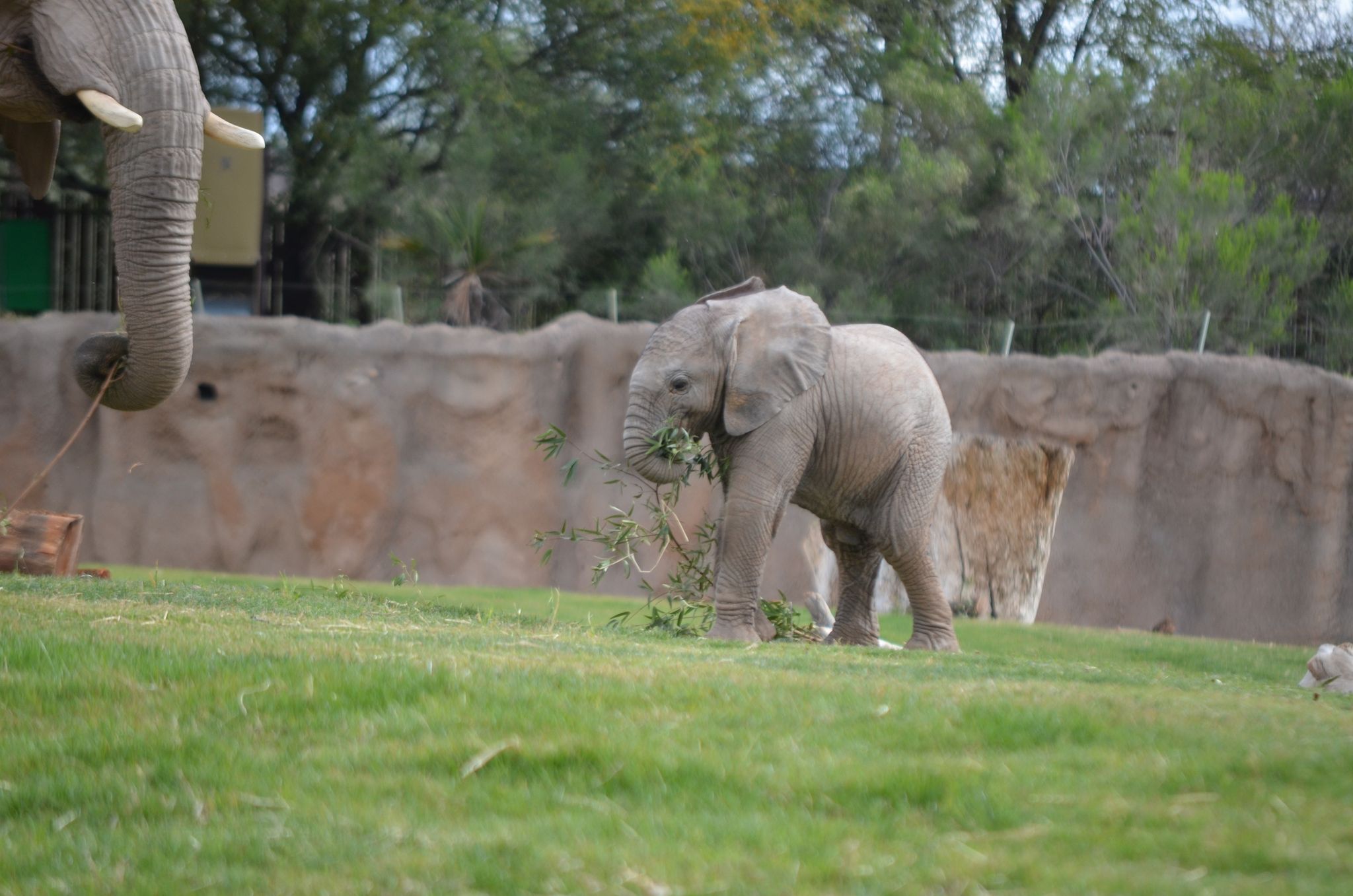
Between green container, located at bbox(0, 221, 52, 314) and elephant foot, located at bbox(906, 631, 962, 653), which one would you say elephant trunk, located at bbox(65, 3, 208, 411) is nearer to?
elephant foot, located at bbox(906, 631, 962, 653)

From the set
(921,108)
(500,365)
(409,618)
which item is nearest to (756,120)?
(921,108)

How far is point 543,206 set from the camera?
74.2ft

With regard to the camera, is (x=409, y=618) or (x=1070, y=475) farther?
(x=1070, y=475)

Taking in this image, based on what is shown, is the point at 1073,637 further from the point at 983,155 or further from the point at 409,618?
the point at 983,155

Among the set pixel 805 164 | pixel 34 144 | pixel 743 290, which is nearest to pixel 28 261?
pixel 805 164

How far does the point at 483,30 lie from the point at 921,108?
724cm

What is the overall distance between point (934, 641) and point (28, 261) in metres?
18.1

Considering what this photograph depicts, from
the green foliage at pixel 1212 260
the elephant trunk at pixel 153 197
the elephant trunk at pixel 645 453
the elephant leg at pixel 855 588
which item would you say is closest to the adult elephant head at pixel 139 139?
the elephant trunk at pixel 153 197

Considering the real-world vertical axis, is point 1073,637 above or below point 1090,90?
below

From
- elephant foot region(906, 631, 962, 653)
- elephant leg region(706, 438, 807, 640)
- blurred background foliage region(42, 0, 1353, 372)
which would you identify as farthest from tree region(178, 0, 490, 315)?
elephant foot region(906, 631, 962, 653)

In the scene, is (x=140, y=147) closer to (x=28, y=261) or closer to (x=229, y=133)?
(x=229, y=133)

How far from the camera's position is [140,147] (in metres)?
7.32

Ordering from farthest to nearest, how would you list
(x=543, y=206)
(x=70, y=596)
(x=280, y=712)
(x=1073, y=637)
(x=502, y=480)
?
(x=543, y=206) < (x=502, y=480) < (x=1073, y=637) < (x=70, y=596) < (x=280, y=712)

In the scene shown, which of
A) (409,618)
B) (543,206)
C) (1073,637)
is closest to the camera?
(409,618)
